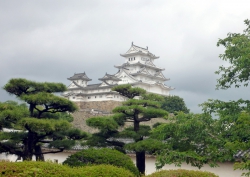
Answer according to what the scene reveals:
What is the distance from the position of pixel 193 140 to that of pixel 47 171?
12.8 feet

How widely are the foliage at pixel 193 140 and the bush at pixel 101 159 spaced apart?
1100mm

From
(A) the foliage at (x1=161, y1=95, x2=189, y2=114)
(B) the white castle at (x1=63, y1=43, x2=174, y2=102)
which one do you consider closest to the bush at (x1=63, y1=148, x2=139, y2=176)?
(B) the white castle at (x1=63, y1=43, x2=174, y2=102)

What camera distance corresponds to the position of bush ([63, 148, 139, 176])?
26.2 ft

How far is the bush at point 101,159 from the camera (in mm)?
7992

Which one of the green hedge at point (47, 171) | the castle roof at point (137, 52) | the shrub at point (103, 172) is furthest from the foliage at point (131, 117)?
the castle roof at point (137, 52)

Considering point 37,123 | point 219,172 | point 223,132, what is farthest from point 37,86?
point 219,172

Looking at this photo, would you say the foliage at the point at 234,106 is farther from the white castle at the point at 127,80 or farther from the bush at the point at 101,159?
the white castle at the point at 127,80

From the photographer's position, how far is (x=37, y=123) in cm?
890

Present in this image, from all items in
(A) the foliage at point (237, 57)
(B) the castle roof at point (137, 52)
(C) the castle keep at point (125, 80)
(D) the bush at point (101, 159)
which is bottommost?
(D) the bush at point (101, 159)

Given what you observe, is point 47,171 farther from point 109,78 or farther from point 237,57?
point 109,78

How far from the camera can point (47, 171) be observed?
17.5 ft

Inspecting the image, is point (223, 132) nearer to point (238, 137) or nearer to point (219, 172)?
point (238, 137)

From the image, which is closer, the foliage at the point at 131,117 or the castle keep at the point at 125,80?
the foliage at the point at 131,117

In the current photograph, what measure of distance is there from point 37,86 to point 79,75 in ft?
129
